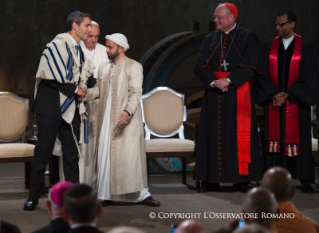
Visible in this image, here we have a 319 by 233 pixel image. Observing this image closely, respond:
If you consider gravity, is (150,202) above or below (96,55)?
below

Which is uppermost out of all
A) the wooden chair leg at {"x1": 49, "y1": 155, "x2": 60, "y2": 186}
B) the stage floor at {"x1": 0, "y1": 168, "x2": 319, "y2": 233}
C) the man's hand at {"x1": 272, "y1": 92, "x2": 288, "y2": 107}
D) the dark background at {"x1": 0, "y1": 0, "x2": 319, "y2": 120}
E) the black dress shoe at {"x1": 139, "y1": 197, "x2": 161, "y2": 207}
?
the dark background at {"x1": 0, "y1": 0, "x2": 319, "y2": 120}

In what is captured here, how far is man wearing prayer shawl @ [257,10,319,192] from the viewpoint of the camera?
5.62 m

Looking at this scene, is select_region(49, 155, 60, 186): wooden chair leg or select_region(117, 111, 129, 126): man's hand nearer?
select_region(117, 111, 129, 126): man's hand

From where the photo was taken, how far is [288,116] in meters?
5.68

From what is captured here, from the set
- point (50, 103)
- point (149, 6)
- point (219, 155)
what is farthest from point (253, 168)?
point (149, 6)

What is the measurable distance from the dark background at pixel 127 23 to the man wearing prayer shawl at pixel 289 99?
3.55 metres

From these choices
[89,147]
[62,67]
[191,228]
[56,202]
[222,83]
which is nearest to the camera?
[191,228]

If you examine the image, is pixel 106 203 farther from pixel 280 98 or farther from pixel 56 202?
pixel 56 202

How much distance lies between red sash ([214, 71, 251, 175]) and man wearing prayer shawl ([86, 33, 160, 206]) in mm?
1086

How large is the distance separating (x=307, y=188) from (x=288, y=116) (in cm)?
74

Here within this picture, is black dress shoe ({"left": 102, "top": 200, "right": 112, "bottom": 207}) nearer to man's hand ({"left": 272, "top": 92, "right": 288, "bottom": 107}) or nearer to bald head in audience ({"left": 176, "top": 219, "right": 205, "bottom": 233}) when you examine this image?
man's hand ({"left": 272, "top": 92, "right": 288, "bottom": 107})

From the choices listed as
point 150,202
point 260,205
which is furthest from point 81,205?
point 150,202

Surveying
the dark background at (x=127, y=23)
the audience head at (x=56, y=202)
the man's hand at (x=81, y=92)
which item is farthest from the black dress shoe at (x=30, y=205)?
the dark background at (x=127, y=23)

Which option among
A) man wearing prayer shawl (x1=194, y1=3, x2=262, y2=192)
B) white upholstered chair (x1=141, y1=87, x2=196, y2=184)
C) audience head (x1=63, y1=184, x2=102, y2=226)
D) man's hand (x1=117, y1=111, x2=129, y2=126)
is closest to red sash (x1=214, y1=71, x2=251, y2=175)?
man wearing prayer shawl (x1=194, y1=3, x2=262, y2=192)
